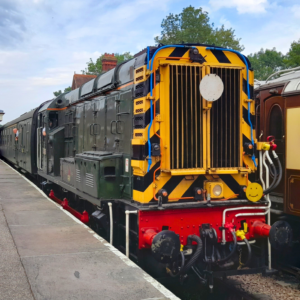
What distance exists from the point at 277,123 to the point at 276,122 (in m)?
0.03

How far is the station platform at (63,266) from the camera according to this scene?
3.96 meters

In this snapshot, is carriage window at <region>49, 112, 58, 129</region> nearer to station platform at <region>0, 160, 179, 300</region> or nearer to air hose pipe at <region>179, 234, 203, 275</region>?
station platform at <region>0, 160, 179, 300</region>

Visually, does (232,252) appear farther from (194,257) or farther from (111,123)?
(111,123)

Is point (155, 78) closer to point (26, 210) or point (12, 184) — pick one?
point (26, 210)

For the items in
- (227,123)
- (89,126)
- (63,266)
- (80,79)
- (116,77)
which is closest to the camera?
→ (63,266)

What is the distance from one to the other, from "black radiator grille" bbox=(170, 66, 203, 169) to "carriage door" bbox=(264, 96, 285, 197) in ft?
6.77

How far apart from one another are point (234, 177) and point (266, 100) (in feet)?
7.72

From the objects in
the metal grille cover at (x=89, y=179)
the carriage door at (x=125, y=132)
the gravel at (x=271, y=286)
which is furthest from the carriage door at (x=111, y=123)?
the gravel at (x=271, y=286)

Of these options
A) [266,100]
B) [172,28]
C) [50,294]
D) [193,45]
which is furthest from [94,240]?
[172,28]

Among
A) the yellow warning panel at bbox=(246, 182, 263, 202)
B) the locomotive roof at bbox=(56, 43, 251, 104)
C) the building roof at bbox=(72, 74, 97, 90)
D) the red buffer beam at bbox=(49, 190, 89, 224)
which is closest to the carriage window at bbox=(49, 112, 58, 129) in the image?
the locomotive roof at bbox=(56, 43, 251, 104)

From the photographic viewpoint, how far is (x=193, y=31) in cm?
4922

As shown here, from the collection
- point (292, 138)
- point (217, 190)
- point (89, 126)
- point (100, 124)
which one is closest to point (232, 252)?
point (217, 190)

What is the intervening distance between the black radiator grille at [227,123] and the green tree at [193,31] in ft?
146

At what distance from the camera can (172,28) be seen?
51.2 metres
